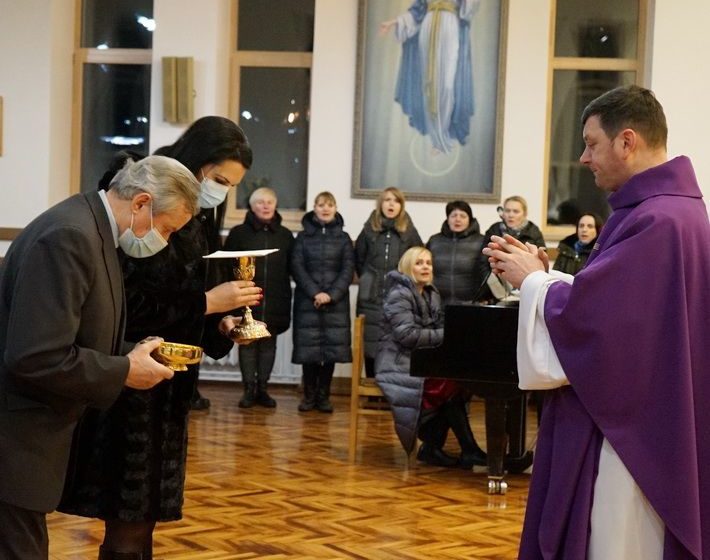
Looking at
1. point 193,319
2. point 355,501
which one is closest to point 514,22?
point 355,501

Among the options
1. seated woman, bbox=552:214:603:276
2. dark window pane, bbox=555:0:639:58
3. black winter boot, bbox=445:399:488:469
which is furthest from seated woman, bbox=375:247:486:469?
dark window pane, bbox=555:0:639:58

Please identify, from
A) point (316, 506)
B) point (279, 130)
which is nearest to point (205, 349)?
point (316, 506)

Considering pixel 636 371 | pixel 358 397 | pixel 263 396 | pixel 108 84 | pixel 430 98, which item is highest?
pixel 108 84

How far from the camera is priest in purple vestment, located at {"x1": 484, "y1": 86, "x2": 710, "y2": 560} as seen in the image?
8.23 ft

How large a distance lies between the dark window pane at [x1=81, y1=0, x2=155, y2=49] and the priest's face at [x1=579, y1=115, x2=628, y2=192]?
7.80 meters

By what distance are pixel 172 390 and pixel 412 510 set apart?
245 cm

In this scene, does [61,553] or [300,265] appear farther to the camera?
[300,265]

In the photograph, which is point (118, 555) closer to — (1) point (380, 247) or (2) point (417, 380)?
(2) point (417, 380)

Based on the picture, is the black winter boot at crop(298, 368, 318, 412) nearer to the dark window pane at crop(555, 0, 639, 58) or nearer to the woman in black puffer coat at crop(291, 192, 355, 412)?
the woman in black puffer coat at crop(291, 192, 355, 412)

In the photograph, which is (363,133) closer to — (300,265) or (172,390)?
(300,265)

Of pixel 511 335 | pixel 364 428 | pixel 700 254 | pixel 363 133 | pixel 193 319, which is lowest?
pixel 364 428

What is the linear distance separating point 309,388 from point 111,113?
3.51 meters

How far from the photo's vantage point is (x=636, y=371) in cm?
253

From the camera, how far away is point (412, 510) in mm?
5156
